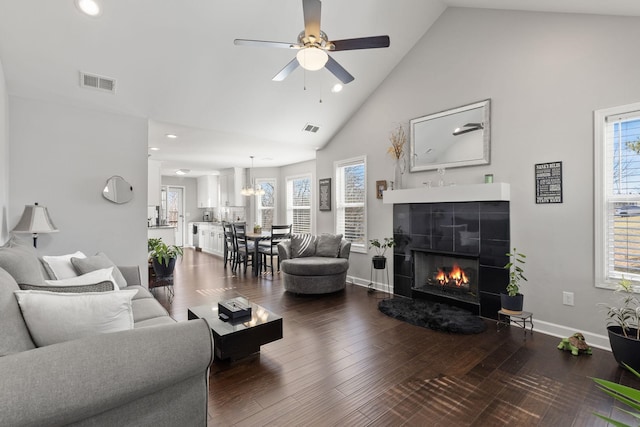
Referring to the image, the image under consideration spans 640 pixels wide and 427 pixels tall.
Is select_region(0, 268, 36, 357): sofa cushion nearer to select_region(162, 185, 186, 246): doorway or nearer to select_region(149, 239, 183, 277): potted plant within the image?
select_region(149, 239, 183, 277): potted plant

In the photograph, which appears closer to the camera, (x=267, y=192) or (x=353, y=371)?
(x=353, y=371)

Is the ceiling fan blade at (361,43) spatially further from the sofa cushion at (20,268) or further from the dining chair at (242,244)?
the dining chair at (242,244)

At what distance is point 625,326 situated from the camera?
2592 millimetres

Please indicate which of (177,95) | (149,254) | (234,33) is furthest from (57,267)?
(234,33)

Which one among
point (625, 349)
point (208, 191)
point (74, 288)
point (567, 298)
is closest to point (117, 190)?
point (74, 288)

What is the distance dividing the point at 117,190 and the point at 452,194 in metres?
4.35

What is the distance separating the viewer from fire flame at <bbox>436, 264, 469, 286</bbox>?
396cm

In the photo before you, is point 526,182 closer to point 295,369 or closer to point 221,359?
point 295,369

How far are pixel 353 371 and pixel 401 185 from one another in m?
2.87

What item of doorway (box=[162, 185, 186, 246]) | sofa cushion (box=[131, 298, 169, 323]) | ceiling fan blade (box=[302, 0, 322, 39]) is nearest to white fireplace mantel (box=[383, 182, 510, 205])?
ceiling fan blade (box=[302, 0, 322, 39])

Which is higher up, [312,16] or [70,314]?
[312,16]

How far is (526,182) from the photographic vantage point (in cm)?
335

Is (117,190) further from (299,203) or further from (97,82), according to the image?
(299,203)

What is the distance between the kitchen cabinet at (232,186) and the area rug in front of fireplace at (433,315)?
573 centimetres
